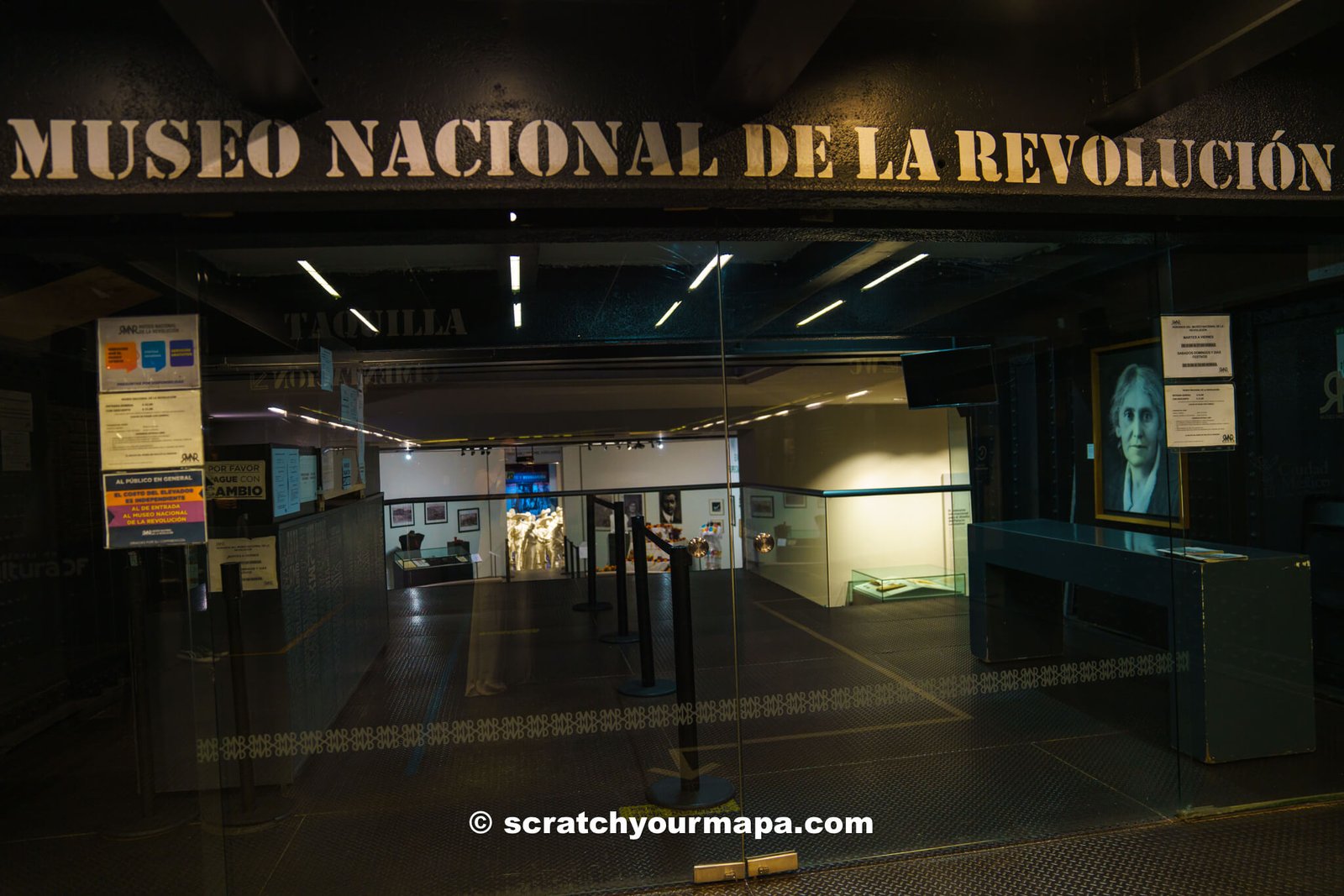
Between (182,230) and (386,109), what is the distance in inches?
34.4

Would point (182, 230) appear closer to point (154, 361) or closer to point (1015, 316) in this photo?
point (154, 361)

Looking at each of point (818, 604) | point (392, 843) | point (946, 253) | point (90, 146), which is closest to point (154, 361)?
point (90, 146)

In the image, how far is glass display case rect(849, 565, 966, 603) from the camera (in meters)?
3.34

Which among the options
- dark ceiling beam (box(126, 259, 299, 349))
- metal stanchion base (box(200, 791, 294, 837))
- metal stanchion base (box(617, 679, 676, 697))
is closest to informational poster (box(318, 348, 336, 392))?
dark ceiling beam (box(126, 259, 299, 349))

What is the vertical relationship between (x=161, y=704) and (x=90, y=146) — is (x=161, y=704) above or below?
below

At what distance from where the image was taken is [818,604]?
3344mm

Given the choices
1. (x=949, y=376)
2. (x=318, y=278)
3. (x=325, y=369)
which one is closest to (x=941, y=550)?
(x=949, y=376)

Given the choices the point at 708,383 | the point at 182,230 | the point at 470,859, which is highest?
the point at 182,230

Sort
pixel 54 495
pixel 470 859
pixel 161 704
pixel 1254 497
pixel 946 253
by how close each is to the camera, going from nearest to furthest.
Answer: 1. pixel 470 859
2. pixel 161 704
3. pixel 946 253
4. pixel 1254 497
5. pixel 54 495

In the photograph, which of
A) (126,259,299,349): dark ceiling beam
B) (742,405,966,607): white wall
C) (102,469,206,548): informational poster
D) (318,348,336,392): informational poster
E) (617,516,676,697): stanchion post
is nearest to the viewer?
(102,469,206,548): informational poster

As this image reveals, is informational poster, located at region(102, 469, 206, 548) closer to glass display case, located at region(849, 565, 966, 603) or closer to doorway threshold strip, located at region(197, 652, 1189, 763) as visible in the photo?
doorway threshold strip, located at region(197, 652, 1189, 763)

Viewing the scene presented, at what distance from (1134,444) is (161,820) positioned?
422 cm

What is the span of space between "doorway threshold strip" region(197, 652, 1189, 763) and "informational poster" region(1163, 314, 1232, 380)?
47.5 inches

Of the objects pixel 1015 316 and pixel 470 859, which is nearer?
pixel 470 859
